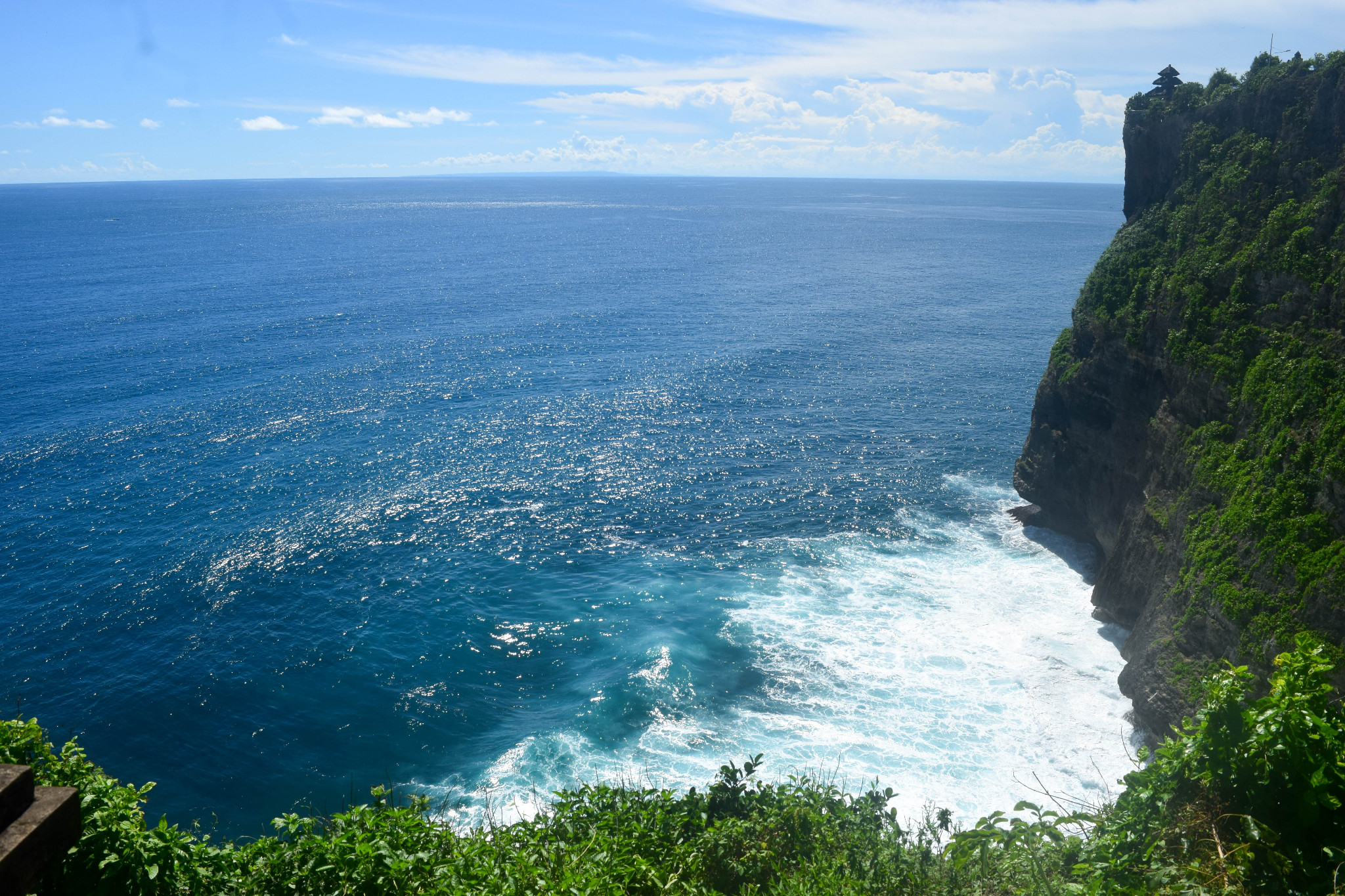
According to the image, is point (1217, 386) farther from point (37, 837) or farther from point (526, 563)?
point (37, 837)

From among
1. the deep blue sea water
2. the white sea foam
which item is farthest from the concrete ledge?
the deep blue sea water

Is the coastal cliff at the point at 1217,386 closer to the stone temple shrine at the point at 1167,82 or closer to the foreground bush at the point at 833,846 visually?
the stone temple shrine at the point at 1167,82

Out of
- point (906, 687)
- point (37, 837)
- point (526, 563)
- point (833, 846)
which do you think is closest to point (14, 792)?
point (37, 837)

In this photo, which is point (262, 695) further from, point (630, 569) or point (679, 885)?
point (679, 885)

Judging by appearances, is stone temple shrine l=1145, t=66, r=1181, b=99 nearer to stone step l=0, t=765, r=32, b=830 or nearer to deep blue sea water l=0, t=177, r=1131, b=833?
deep blue sea water l=0, t=177, r=1131, b=833

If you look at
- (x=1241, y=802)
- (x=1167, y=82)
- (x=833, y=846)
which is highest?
(x=1167, y=82)

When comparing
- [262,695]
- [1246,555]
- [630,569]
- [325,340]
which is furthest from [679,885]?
[325,340]

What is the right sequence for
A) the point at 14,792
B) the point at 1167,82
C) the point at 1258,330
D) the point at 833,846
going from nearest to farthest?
the point at 14,792, the point at 833,846, the point at 1258,330, the point at 1167,82

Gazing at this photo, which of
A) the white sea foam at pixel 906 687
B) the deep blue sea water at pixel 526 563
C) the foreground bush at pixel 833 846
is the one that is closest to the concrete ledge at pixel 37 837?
the foreground bush at pixel 833 846
